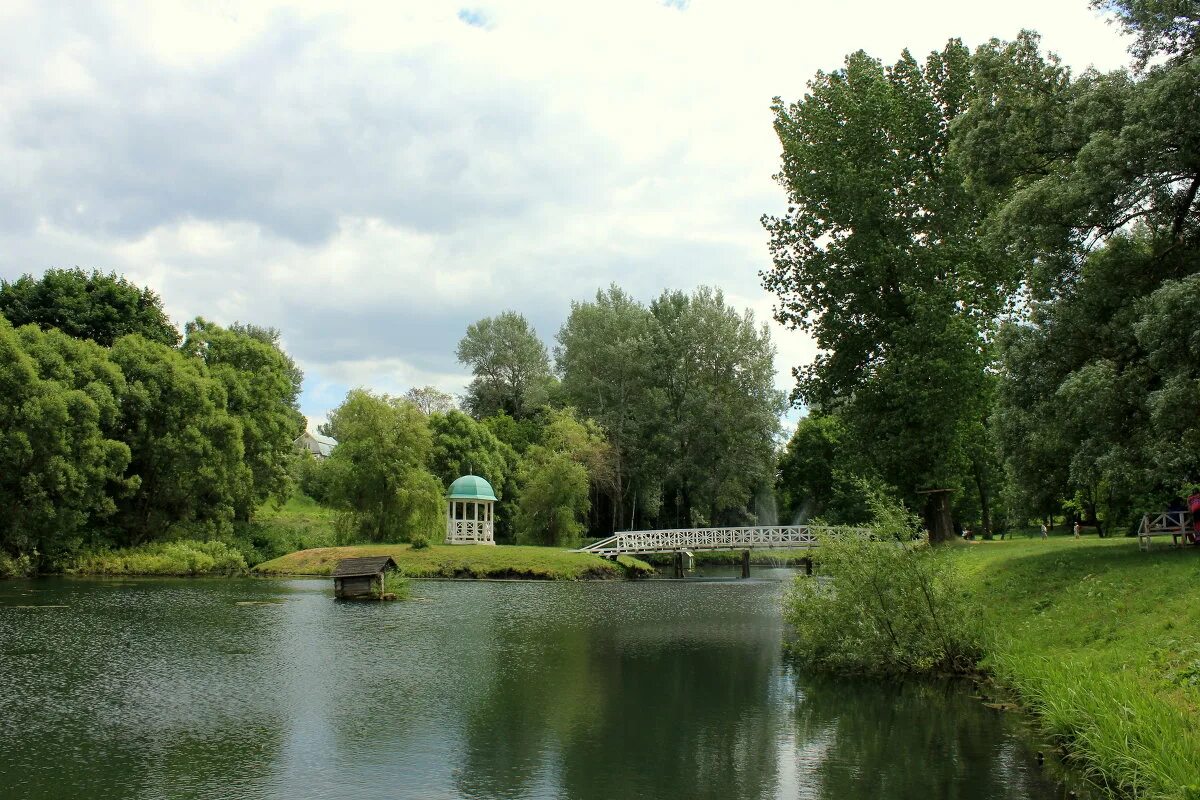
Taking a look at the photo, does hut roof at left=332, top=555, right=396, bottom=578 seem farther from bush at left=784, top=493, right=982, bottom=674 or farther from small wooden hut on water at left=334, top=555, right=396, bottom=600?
bush at left=784, top=493, right=982, bottom=674

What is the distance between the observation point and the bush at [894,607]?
672 inches

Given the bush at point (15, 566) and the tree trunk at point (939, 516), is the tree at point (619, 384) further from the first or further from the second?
the bush at point (15, 566)

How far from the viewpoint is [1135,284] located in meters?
19.5

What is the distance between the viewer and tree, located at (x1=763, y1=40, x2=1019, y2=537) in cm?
2938

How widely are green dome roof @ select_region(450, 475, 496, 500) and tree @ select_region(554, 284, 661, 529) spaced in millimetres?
12006

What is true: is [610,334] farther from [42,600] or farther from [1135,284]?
[1135,284]

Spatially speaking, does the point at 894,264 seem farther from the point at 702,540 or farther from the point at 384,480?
the point at 384,480

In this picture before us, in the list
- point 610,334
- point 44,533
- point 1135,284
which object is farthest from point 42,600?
point 610,334

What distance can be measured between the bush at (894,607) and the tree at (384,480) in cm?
3947

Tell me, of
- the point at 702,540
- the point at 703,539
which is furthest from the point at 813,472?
the point at 702,540

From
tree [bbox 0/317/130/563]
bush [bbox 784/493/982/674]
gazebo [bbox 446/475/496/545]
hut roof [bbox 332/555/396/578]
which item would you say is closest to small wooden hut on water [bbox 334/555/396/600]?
hut roof [bbox 332/555/396/578]

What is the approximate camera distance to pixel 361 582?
33.1 m

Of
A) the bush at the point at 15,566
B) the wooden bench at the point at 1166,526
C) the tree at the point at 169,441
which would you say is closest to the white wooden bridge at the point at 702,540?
the tree at the point at 169,441

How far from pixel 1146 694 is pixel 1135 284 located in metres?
11.8
